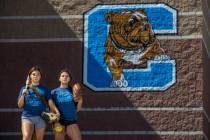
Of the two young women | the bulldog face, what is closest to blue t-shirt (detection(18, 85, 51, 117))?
the two young women

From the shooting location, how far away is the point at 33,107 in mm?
11141

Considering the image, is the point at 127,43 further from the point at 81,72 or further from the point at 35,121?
the point at 35,121

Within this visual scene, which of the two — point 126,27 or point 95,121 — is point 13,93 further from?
point 126,27

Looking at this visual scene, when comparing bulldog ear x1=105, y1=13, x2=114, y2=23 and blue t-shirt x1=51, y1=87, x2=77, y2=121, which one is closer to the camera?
blue t-shirt x1=51, y1=87, x2=77, y2=121

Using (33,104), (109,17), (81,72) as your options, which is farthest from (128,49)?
(33,104)

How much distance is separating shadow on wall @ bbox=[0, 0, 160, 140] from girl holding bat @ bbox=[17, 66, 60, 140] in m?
3.68

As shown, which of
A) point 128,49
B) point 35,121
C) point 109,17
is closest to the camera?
point 35,121

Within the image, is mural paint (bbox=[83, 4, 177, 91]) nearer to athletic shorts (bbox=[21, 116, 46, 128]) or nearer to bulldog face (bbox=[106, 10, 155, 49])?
bulldog face (bbox=[106, 10, 155, 49])

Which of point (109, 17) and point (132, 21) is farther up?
point (109, 17)

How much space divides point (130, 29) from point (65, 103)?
431 centimetres

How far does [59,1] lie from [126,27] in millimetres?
1965

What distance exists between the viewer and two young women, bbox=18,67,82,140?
36.3 feet

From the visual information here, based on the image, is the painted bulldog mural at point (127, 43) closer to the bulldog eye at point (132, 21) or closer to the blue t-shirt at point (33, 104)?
the bulldog eye at point (132, 21)

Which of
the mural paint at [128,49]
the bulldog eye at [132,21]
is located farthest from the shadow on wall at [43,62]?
the bulldog eye at [132,21]
